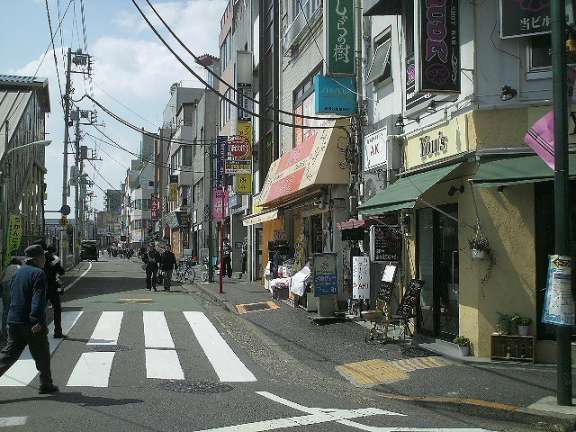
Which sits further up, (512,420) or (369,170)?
(369,170)

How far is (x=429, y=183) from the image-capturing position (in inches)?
405

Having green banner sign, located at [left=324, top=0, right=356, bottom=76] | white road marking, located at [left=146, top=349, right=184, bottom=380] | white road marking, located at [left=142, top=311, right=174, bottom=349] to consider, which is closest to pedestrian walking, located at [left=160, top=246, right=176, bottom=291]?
white road marking, located at [left=142, top=311, right=174, bottom=349]

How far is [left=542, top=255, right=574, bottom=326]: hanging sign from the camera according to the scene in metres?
7.15

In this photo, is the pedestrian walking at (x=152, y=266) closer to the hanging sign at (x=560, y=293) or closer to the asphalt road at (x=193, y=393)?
the asphalt road at (x=193, y=393)

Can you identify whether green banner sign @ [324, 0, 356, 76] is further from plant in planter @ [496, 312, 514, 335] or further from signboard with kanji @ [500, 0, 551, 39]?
plant in planter @ [496, 312, 514, 335]

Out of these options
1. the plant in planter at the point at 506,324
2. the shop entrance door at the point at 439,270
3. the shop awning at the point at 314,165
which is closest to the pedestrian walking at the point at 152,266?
the shop awning at the point at 314,165

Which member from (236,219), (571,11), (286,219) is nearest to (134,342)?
(571,11)

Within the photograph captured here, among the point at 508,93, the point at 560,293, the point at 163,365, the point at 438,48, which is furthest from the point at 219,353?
the point at 508,93

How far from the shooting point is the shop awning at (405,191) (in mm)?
10219

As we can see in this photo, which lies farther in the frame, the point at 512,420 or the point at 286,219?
the point at 286,219

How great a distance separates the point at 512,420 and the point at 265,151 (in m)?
20.6

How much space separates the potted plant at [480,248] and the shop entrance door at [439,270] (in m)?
0.63

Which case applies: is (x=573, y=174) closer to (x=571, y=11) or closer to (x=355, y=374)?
(x=571, y=11)

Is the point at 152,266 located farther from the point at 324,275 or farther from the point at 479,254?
the point at 479,254
